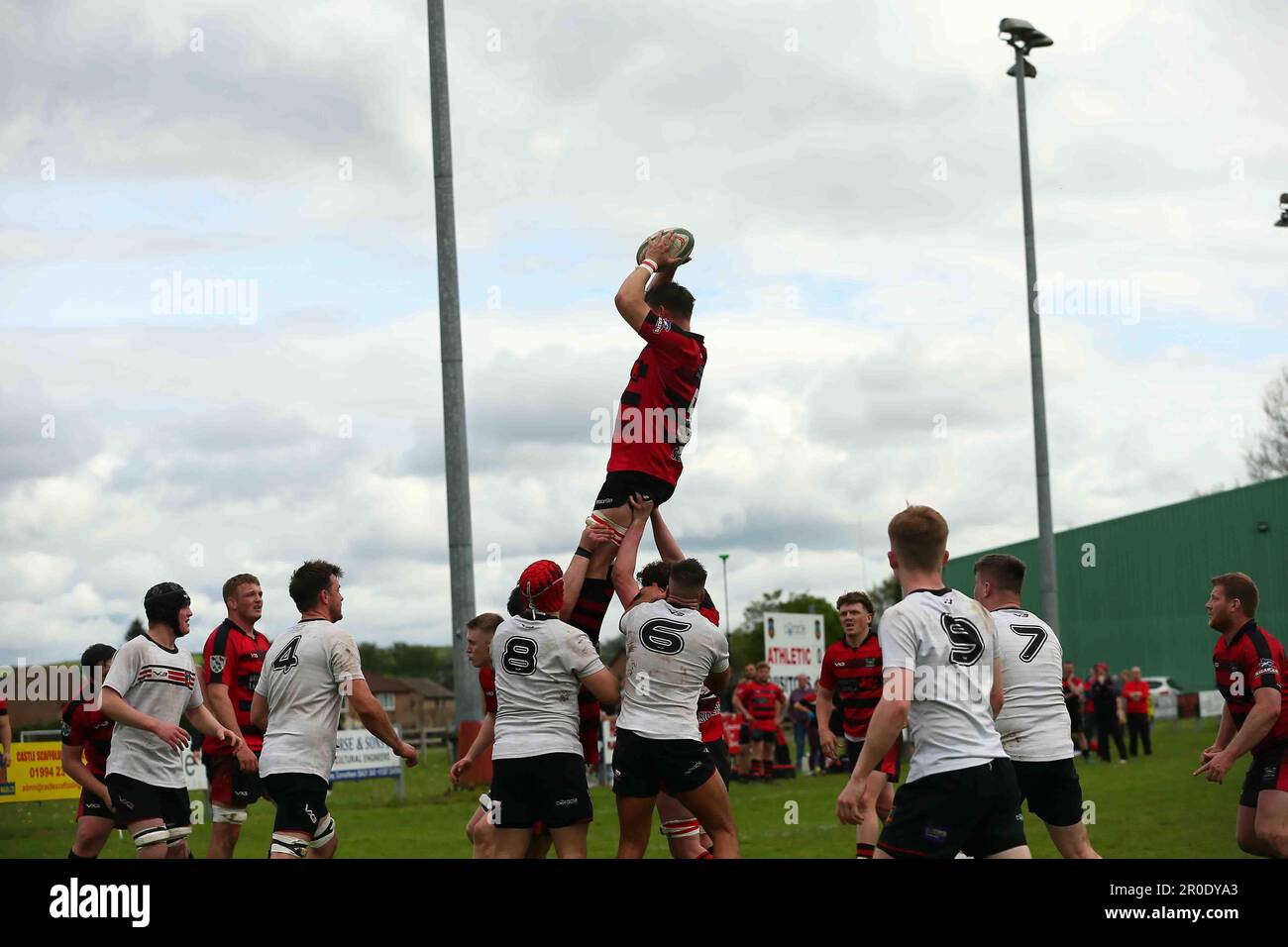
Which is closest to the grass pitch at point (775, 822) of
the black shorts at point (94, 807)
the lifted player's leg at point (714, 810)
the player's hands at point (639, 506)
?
the black shorts at point (94, 807)

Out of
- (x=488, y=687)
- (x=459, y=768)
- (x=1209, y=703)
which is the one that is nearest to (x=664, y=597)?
(x=488, y=687)

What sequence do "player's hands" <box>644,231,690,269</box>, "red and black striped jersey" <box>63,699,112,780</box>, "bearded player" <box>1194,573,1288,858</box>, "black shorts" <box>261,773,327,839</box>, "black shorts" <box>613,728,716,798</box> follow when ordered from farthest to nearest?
"red and black striped jersey" <box>63,699,112,780</box> < "bearded player" <box>1194,573,1288,858</box> < "black shorts" <box>261,773,327,839</box> < "black shorts" <box>613,728,716,798</box> < "player's hands" <box>644,231,690,269</box>

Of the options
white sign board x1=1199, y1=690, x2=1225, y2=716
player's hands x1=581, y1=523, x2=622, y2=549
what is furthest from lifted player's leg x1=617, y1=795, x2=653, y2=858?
white sign board x1=1199, y1=690, x2=1225, y2=716

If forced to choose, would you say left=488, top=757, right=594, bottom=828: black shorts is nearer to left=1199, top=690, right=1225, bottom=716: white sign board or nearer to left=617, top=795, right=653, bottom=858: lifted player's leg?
left=617, top=795, right=653, bottom=858: lifted player's leg

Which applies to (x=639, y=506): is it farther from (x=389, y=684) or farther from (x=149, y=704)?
(x=389, y=684)

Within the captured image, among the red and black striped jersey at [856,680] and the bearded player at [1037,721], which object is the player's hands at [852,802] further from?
→ the red and black striped jersey at [856,680]

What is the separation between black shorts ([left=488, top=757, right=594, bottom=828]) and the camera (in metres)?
8.13

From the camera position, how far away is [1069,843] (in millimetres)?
8922

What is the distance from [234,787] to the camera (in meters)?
10.6

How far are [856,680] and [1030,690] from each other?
3.49 metres

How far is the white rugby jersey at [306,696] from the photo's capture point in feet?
28.0

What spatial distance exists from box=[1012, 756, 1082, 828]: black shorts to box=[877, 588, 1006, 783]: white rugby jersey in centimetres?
266
